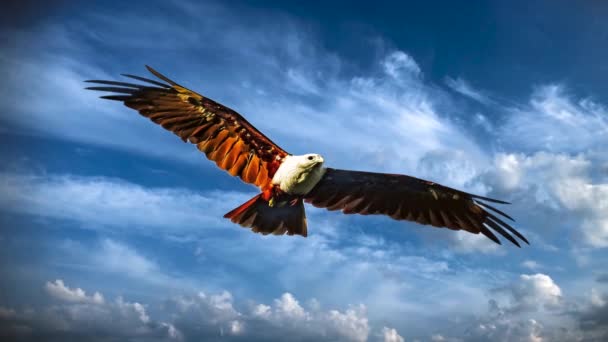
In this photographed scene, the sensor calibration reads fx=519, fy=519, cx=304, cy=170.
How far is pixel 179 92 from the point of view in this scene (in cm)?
995

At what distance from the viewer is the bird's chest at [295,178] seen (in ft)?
31.1

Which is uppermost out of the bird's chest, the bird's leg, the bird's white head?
the bird's white head

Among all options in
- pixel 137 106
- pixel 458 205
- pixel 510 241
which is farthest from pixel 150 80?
pixel 510 241

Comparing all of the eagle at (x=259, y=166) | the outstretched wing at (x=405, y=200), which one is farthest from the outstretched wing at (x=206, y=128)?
the outstretched wing at (x=405, y=200)

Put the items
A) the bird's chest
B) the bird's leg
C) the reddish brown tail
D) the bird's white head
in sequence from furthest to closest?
the reddish brown tail, the bird's leg, the bird's chest, the bird's white head

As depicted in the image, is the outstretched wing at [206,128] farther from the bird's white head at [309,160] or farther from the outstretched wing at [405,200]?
the outstretched wing at [405,200]

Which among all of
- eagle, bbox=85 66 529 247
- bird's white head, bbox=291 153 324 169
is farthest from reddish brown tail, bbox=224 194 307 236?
bird's white head, bbox=291 153 324 169

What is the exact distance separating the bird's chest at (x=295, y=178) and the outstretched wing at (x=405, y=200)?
Result: 60cm

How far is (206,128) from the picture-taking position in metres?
9.98

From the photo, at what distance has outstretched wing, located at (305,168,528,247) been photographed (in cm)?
1065

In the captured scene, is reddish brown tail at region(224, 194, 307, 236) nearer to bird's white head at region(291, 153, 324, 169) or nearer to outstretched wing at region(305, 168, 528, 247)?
outstretched wing at region(305, 168, 528, 247)

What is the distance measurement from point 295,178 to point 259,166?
2.83ft

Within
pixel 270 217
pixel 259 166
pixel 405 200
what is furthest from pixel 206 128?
pixel 405 200

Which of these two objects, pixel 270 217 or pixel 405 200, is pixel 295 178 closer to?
pixel 270 217
